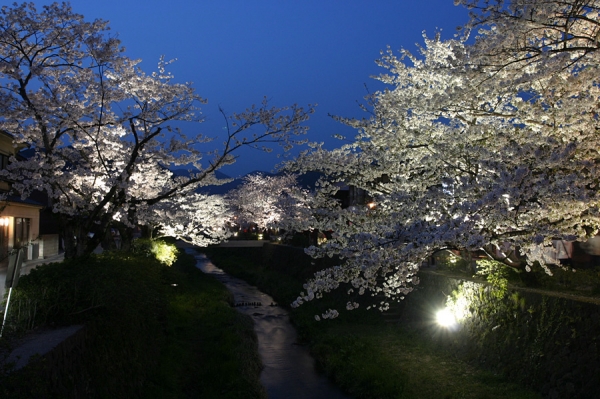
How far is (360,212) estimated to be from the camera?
418 inches

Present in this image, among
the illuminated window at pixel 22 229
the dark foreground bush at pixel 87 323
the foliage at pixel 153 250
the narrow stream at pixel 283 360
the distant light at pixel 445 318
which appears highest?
the illuminated window at pixel 22 229

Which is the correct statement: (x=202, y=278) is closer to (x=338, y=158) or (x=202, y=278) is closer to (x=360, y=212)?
(x=338, y=158)

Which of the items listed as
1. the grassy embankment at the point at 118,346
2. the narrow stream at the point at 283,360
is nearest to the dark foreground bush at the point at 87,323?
the grassy embankment at the point at 118,346

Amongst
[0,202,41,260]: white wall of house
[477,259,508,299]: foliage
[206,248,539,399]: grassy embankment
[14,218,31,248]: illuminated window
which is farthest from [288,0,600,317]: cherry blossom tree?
[14,218,31,248]: illuminated window

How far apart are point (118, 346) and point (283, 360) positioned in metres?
7.43

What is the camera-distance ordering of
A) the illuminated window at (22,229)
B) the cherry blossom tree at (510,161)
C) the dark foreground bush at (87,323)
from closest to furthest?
1. the dark foreground bush at (87,323)
2. the cherry blossom tree at (510,161)
3. the illuminated window at (22,229)

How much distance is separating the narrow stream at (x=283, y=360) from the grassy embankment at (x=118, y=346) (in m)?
0.57

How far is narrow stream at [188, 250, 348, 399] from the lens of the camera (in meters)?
11.2

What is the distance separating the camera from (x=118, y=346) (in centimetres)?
709

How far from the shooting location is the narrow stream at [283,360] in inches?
441

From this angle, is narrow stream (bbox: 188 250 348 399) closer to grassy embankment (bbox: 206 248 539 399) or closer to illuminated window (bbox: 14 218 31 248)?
grassy embankment (bbox: 206 248 539 399)

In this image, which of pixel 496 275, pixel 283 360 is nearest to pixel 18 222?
pixel 283 360

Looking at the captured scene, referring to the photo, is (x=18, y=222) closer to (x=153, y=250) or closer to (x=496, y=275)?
(x=153, y=250)

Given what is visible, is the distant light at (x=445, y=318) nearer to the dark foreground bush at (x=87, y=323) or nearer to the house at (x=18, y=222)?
the dark foreground bush at (x=87, y=323)
